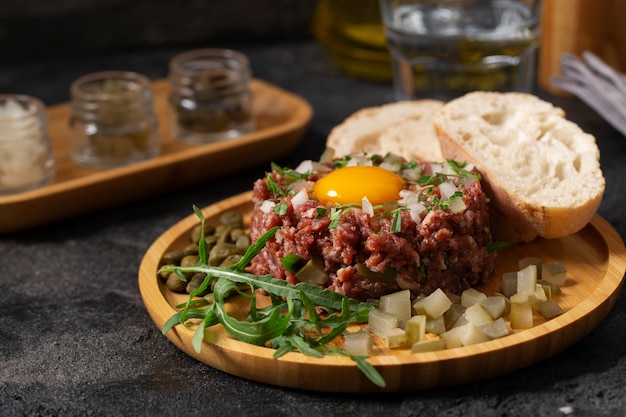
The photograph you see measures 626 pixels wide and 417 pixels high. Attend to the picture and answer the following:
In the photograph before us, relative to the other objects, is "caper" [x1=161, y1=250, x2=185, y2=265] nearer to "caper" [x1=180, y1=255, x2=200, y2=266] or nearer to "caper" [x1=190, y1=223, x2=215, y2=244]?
"caper" [x1=180, y1=255, x2=200, y2=266]

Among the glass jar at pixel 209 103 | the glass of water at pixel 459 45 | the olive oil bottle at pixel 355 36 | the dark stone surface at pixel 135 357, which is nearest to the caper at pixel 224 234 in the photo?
the dark stone surface at pixel 135 357

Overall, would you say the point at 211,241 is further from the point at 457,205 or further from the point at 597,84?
the point at 597,84

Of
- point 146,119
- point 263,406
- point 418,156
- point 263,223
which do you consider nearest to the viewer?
point 263,406

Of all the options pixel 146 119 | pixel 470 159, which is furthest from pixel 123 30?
pixel 470 159

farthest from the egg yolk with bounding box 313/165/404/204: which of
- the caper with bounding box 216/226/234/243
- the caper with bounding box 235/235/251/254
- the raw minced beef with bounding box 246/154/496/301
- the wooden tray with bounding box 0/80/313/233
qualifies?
the wooden tray with bounding box 0/80/313/233

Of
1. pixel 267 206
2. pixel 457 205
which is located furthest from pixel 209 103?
pixel 457 205

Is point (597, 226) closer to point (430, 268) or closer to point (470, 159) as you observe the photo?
point (470, 159)
